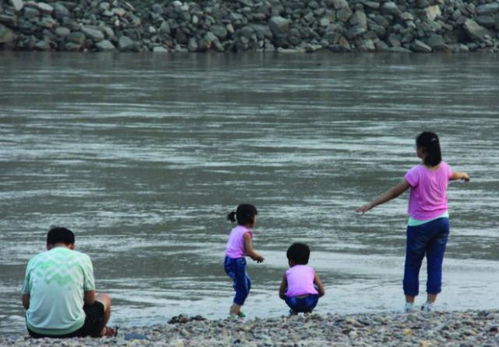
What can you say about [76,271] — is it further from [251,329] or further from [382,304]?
[382,304]

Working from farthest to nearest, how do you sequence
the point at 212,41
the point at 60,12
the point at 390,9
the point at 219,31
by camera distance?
the point at 390,9 < the point at 219,31 < the point at 212,41 < the point at 60,12

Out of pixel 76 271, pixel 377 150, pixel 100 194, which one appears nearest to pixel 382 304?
pixel 76 271

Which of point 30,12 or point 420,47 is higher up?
point 30,12

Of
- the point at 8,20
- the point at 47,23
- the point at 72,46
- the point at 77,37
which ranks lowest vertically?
the point at 72,46

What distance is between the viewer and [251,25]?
55969 mm

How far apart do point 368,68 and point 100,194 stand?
28540 mm

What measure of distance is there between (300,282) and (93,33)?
1667 inches

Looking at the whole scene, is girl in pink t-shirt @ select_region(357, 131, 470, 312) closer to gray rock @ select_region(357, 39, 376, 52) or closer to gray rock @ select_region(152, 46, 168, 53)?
gray rock @ select_region(152, 46, 168, 53)

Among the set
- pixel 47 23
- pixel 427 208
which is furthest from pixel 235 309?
pixel 47 23

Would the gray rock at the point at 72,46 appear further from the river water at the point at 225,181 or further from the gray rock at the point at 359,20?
the river water at the point at 225,181

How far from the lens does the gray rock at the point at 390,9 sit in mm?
57375

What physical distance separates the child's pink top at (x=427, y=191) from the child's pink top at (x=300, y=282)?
93cm

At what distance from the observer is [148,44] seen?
53.9 meters

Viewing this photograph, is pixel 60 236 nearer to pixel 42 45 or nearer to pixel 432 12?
pixel 42 45
